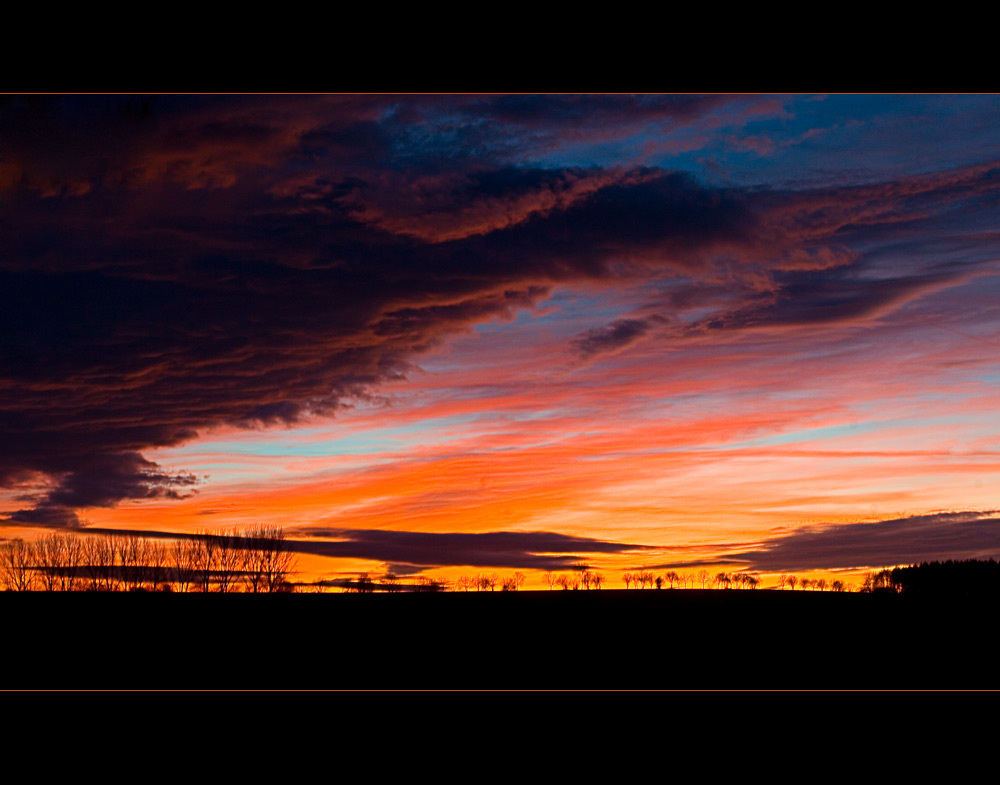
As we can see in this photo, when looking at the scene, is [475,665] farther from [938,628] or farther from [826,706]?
[938,628]

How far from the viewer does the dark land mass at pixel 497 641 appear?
65.4ft

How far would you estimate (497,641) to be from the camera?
23.6 m

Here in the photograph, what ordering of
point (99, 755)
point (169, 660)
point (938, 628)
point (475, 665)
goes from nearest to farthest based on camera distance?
point (99, 755)
point (475, 665)
point (169, 660)
point (938, 628)

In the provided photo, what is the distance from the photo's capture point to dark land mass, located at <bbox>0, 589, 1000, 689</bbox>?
19.9m

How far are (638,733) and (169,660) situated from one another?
17433 millimetres

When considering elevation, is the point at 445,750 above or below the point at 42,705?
below

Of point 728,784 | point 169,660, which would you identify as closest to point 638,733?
point 728,784

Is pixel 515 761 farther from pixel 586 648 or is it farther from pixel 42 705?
pixel 586 648

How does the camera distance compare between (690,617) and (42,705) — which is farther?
(690,617)

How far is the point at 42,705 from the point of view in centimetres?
1245

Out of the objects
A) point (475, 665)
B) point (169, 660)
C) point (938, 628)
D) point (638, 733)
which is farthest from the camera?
point (938, 628)

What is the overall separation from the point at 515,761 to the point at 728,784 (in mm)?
3256
